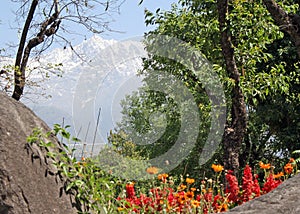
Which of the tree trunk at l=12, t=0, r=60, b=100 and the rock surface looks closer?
the rock surface

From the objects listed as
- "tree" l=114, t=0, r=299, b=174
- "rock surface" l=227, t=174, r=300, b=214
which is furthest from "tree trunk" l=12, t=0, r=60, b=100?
"rock surface" l=227, t=174, r=300, b=214

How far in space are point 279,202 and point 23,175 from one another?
4.51 feet

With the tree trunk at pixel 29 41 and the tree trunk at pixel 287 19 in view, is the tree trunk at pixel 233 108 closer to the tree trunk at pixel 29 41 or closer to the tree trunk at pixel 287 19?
the tree trunk at pixel 287 19

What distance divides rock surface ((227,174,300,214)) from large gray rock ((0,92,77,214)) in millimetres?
1105

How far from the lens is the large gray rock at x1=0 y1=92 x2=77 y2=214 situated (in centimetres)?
239

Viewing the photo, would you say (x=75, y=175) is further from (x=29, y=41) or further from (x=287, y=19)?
(x=29, y=41)

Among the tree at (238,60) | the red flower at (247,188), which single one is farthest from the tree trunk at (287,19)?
the red flower at (247,188)

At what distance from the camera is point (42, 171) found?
2535mm

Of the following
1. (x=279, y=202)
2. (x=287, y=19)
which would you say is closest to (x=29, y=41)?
(x=287, y=19)

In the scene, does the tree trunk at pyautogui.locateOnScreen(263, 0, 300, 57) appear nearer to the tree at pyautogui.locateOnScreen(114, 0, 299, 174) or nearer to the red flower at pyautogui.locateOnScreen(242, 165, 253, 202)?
the tree at pyautogui.locateOnScreen(114, 0, 299, 174)

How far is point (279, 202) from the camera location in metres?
1.89

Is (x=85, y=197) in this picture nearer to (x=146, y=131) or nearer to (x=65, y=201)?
(x=65, y=201)

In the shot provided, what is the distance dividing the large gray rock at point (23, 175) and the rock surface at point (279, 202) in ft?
3.62

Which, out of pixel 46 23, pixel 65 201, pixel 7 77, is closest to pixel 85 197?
pixel 65 201
